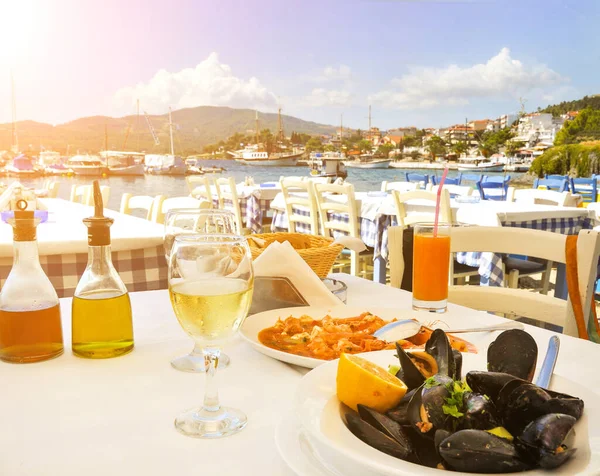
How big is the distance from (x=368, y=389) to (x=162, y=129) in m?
27.9

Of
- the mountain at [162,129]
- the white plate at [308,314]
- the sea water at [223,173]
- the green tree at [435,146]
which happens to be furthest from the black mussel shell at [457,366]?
the mountain at [162,129]

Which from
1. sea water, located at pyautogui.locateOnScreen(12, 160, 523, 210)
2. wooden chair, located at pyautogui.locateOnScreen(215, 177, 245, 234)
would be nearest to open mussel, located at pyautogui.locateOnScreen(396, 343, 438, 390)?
wooden chair, located at pyautogui.locateOnScreen(215, 177, 245, 234)

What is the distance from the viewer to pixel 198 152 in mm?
24844

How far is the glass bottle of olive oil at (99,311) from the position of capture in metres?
0.73

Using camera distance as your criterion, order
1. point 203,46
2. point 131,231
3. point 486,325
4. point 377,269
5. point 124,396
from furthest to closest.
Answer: point 203,46, point 377,269, point 131,231, point 486,325, point 124,396

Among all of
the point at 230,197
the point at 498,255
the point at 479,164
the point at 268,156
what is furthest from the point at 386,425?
the point at 268,156

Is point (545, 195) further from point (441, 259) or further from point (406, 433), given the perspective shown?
point (406, 433)

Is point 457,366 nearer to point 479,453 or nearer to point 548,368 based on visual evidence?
point 548,368

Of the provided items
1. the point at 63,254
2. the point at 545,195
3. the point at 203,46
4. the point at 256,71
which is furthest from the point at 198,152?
the point at 63,254

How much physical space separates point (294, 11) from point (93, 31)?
9467 millimetres

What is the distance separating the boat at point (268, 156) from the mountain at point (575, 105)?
32.6ft

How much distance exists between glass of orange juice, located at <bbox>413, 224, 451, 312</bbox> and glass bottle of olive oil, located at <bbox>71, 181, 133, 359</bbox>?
50cm

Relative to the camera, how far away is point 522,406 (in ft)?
1.34

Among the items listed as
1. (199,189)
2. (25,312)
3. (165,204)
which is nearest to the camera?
(25,312)
